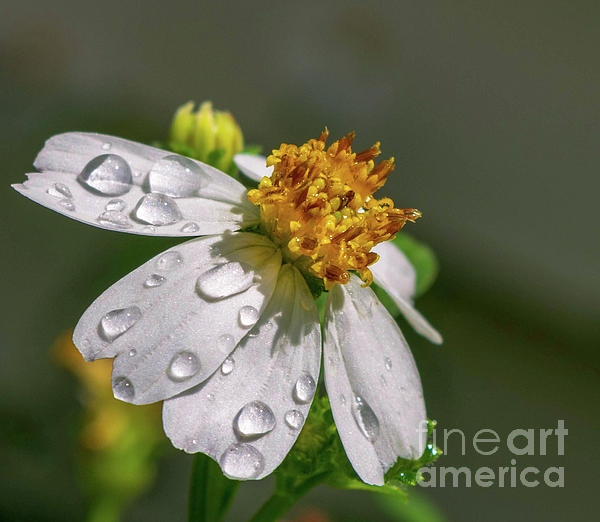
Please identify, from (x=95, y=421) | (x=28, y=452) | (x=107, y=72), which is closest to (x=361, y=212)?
(x=95, y=421)

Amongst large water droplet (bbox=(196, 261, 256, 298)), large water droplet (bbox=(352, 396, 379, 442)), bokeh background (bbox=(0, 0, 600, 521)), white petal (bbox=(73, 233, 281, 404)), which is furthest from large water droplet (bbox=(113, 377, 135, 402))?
bokeh background (bbox=(0, 0, 600, 521))

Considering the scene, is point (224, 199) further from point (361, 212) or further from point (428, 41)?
point (428, 41)

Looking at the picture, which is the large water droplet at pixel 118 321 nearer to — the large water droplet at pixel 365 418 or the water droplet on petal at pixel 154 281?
the water droplet on petal at pixel 154 281

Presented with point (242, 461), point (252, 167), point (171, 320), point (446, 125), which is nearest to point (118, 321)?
point (171, 320)

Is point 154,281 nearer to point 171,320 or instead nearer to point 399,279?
point 171,320

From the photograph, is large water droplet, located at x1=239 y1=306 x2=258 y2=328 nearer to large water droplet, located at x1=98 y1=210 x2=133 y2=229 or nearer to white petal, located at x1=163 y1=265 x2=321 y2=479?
white petal, located at x1=163 y1=265 x2=321 y2=479

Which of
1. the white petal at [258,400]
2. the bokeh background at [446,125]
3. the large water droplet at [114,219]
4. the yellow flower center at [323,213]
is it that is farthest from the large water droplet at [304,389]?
the bokeh background at [446,125]

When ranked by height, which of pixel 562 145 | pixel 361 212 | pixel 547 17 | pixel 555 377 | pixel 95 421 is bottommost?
pixel 555 377
